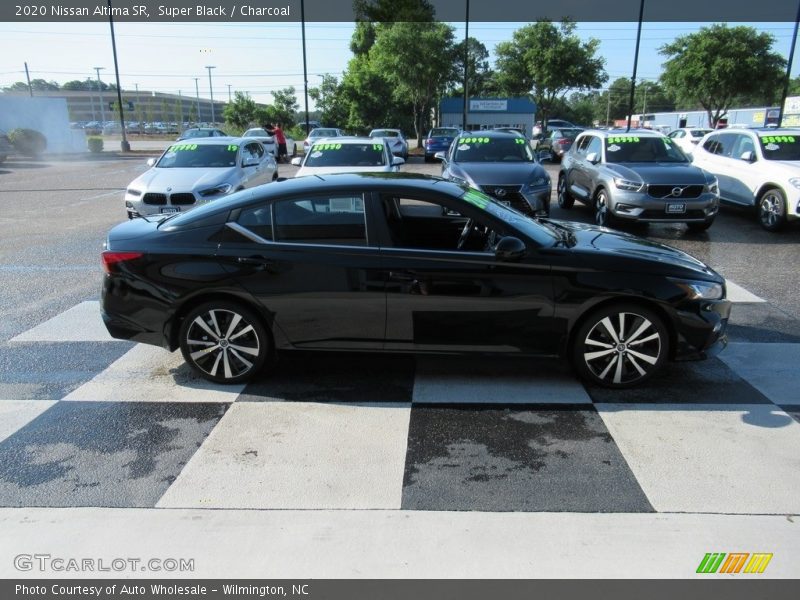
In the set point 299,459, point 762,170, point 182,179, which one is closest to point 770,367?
point 299,459

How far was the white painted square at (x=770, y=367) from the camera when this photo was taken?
14.6 feet

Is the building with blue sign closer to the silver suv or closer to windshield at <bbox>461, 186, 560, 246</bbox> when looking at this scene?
the silver suv

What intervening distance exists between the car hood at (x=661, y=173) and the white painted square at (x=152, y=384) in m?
7.93

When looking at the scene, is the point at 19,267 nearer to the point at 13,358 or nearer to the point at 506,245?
the point at 13,358

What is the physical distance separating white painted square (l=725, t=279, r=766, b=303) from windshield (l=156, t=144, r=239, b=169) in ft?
28.5

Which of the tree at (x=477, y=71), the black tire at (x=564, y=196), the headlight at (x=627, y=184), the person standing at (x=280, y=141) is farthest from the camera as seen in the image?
the tree at (x=477, y=71)

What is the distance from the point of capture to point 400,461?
3.62 meters

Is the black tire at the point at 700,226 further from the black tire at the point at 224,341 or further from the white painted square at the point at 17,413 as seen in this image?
the white painted square at the point at 17,413

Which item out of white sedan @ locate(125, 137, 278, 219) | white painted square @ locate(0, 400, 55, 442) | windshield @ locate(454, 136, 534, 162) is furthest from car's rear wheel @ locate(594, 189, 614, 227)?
white painted square @ locate(0, 400, 55, 442)

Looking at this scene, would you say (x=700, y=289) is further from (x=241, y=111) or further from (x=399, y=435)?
(x=241, y=111)

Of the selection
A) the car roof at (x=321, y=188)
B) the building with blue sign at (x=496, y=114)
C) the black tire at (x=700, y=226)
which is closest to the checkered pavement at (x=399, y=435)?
the car roof at (x=321, y=188)

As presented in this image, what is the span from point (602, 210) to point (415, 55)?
2819cm

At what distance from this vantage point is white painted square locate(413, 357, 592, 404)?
4.41m

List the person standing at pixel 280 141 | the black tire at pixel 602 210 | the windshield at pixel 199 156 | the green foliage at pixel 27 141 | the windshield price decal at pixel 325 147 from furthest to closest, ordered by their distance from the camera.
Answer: the green foliage at pixel 27 141 < the person standing at pixel 280 141 < the windshield price decal at pixel 325 147 < the windshield at pixel 199 156 < the black tire at pixel 602 210
